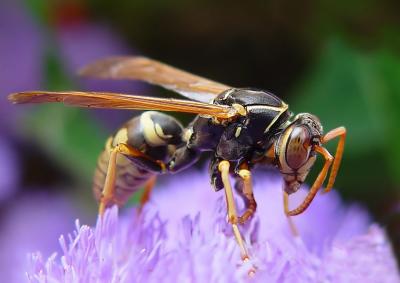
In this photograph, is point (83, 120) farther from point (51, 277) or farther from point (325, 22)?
point (51, 277)

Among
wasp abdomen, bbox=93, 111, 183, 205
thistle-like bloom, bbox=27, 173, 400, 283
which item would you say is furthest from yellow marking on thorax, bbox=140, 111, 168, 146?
thistle-like bloom, bbox=27, 173, 400, 283

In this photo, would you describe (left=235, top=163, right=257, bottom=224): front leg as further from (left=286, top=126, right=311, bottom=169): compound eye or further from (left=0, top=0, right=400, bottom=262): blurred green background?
(left=0, top=0, right=400, bottom=262): blurred green background

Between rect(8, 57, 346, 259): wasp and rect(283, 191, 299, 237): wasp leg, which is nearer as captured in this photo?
rect(8, 57, 346, 259): wasp

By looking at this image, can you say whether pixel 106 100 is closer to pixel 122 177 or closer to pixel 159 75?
pixel 122 177

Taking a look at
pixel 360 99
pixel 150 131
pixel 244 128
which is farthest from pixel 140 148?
pixel 360 99

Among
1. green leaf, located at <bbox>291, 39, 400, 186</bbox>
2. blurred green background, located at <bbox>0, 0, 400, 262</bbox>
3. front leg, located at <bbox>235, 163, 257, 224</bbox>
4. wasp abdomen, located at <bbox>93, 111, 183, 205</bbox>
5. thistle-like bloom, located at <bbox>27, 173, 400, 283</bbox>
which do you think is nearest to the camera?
thistle-like bloom, located at <bbox>27, 173, 400, 283</bbox>

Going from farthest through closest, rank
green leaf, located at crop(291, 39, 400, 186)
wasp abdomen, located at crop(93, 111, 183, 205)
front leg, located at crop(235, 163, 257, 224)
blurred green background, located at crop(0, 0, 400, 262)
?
blurred green background, located at crop(0, 0, 400, 262)
green leaf, located at crop(291, 39, 400, 186)
wasp abdomen, located at crop(93, 111, 183, 205)
front leg, located at crop(235, 163, 257, 224)

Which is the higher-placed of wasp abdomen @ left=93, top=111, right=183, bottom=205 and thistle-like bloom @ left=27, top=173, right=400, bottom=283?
wasp abdomen @ left=93, top=111, right=183, bottom=205

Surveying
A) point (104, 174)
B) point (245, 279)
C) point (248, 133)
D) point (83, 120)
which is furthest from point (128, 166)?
point (83, 120)
